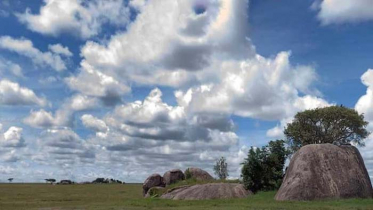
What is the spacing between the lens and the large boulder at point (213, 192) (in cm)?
5694

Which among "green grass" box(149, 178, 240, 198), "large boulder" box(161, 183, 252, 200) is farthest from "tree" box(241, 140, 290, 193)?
"green grass" box(149, 178, 240, 198)

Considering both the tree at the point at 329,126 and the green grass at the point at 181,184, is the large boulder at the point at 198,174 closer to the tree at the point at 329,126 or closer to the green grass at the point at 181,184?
the green grass at the point at 181,184

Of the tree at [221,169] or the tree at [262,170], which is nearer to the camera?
the tree at [262,170]

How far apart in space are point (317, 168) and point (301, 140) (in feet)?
82.4

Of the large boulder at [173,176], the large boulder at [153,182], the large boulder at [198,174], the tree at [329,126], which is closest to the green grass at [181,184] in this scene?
the large boulder at [173,176]

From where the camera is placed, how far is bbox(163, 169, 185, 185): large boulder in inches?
3017

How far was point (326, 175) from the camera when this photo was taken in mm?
51250

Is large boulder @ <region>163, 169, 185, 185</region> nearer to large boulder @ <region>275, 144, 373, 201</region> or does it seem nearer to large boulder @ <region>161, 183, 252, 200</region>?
large boulder @ <region>161, 183, 252, 200</region>

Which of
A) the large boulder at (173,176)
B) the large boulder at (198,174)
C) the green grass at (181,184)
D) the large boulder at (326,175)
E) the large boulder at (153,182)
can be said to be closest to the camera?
the large boulder at (326,175)

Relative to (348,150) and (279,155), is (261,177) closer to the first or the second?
(279,155)

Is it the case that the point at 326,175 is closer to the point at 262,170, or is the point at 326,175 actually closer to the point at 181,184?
the point at 262,170

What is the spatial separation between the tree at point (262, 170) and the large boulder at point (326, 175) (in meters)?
5.41

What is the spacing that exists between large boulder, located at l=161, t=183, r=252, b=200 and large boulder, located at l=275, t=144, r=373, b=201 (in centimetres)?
647

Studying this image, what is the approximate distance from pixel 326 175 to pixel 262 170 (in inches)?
402
